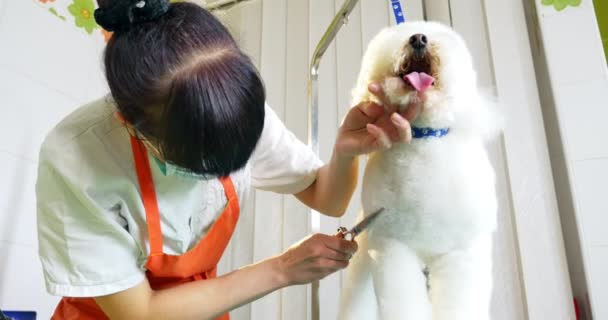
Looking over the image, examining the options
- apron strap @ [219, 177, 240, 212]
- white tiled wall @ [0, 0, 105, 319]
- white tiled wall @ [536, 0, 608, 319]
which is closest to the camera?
apron strap @ [219, 177, 240, 212]

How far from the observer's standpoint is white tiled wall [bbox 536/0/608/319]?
100cm

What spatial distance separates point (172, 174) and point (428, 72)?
17.6 inches

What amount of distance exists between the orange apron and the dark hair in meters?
0.16

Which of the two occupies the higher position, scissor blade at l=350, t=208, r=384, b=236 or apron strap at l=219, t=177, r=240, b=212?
apron strap at l=219, t=177, r=240, b=212

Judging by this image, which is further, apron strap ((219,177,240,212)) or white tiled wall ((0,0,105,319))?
white tiled wall ((0,0,105,319))

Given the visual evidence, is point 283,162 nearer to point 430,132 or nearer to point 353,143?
point 353,143

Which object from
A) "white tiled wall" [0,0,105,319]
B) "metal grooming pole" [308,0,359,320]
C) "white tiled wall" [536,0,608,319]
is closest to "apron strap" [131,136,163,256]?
"metal grooming pole" [308,0,359,320]

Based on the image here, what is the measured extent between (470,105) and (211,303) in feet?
1.66

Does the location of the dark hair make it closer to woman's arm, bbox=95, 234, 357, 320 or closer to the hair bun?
the hair bun

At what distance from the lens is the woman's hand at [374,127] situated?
0.55 meters

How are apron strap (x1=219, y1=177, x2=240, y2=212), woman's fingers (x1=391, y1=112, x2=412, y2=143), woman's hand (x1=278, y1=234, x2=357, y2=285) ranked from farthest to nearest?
apron strap (x1=219, y1=177, x2=240, y2=212) → woman's hand (x1=278, y1=234, x2=357, y2=285) → woman's fingers (x1=391, y1=112, x2=412, y2=143)

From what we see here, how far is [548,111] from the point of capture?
116cm

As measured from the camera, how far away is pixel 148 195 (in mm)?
759

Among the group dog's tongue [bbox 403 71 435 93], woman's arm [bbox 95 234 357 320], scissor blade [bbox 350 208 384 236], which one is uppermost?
dog's tongue [bbox 403 71 435 93]
